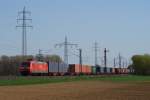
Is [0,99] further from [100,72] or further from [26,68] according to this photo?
[100,72]

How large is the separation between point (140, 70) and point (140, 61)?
5.87 metres

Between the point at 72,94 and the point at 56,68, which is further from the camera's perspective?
the point at 56,68

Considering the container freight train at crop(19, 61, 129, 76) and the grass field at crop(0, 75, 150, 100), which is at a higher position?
the container freight train at crop(19, 61, 129, 76)

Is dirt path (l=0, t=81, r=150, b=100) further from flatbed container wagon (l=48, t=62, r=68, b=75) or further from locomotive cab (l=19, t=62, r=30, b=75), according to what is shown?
flatbed container wagon (l=48, t=62, r=68, b=75)

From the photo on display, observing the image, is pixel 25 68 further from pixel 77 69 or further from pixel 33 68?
pixel 77 69

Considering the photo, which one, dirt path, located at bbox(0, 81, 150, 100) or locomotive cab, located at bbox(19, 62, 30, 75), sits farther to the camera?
locomotive cab, located at bbox(19, 62, 30, 75)

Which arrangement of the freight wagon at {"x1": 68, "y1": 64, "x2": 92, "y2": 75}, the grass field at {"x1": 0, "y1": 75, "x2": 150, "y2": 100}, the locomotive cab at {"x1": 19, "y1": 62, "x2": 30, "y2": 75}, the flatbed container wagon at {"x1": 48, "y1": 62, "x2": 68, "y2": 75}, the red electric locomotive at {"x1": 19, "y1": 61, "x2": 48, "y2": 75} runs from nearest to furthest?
the grass field at {"x1": 0, "y1": 75, "x2": 150, "y2": 100}
the locomotive cab at {"x1": 19, "y1": 62, "x2": 30, "y2": 75}
the red electric locomotive at {"x1": 19, "y1": 61, "x2": 48, "y2": 75}
the flatbed container wagon at {"x1": 48, "y1": 62, "x2": 68, "y2": 75}
the freight wagon at {"x1": 68, "y1": 64, "x2": 92, "y2": 75}

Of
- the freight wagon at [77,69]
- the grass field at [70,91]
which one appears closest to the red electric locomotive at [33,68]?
the freight wagon at [77,69]

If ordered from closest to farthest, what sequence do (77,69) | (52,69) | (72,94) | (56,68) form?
(72,94) < (52,69) < (56,68) < (77,69)

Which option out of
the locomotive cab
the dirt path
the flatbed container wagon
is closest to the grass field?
the dirt path

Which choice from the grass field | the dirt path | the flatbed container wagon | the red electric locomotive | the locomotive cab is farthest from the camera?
the flatbed container wagon

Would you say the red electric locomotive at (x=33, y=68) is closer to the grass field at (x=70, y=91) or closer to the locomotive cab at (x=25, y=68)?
the locomotive cab at (x=25, y=68)

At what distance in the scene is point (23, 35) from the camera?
57.2m

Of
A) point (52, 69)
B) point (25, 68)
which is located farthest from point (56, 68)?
point (25, 68)
